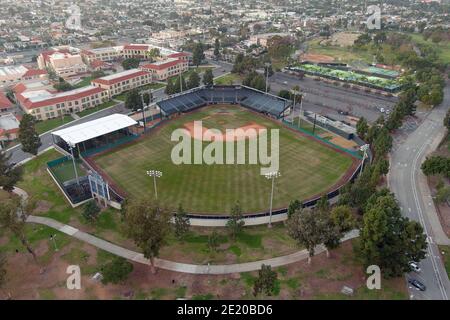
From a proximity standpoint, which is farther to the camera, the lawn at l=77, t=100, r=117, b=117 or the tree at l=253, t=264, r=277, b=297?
the lawn at l=77, t=100, r=117, b=117

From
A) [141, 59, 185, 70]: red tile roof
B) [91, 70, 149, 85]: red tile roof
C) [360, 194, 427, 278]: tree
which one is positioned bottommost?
[360, 194, 427, 278]: tree

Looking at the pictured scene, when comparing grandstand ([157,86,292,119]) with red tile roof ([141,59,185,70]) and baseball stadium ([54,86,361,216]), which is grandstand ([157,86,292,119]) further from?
red tile roof ([141,59,185,70])

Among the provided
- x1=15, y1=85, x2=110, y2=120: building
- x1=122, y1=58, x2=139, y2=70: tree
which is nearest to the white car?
x1=15, y1=85, x2=110, y2=120: building

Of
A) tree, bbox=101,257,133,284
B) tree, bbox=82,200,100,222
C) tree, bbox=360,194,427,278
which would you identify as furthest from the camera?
tree, bbox=82,200,100,222

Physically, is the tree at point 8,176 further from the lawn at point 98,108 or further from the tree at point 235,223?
the lawn at point 98,108

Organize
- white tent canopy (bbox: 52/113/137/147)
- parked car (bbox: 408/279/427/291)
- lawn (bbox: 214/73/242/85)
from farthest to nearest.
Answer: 1. lawn (bbox: 214/73/242/85)
2. white tent canopy (bbox: 52/113/137/147)
3. parked car (bbox: 408/279/427/291)

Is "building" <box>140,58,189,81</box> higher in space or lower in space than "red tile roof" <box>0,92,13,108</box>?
higher

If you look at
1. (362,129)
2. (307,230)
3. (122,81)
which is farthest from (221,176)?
(122,81)

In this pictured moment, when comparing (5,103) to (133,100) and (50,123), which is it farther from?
(133,100)
